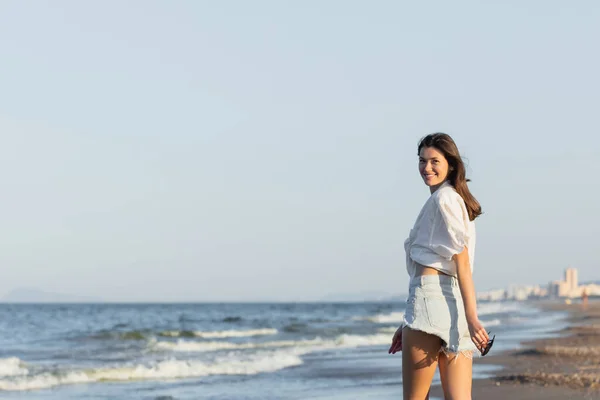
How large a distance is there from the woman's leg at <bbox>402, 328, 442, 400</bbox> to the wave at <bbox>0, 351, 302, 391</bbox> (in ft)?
30.2

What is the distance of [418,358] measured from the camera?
361 centimetres

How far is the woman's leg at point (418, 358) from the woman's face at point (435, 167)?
65 cm

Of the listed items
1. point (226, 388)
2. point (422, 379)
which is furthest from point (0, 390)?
point (422, 379)

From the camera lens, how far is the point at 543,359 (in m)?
12.9

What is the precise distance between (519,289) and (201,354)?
125 metres

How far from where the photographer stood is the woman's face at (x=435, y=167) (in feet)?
12.2

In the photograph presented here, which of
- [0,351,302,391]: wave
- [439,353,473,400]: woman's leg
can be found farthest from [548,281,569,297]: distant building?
[439,353,473,400]: woman's leg

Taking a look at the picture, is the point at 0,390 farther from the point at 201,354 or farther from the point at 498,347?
the point at 498,347

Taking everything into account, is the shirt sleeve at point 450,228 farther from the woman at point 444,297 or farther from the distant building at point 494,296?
the distant building at point 494,296

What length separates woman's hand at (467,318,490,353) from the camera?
136 inches

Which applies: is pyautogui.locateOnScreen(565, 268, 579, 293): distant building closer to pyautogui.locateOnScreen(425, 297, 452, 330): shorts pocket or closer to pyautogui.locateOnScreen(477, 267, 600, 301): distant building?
pyautogui.locateOnScreen(477, 267, 600, 301): distant building

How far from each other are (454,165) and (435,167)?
0.08 meters

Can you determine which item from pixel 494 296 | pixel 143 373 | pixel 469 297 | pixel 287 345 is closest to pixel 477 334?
pixel 469 297

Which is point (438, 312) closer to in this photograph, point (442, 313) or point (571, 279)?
point (442, 313)
